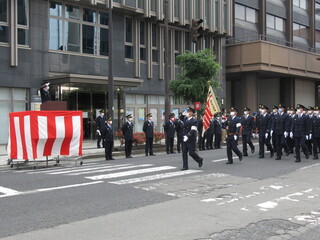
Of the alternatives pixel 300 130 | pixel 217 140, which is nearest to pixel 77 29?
pixel 217 140

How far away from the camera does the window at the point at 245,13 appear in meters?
37.7

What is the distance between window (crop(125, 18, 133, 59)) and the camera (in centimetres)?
2855

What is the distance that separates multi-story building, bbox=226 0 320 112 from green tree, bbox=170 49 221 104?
12877mm

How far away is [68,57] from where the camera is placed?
2486 cm

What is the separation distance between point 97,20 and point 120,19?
187cm

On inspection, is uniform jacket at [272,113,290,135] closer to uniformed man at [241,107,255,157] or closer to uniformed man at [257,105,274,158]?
uniformed man at [257,105,274,158]

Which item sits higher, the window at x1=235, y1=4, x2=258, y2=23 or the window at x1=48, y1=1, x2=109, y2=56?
the window at x1=235, y1=4, x2=258, y2=23

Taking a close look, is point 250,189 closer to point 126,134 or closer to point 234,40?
point 126,134

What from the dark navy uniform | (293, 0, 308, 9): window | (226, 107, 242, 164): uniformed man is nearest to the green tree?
the dark navy uniform

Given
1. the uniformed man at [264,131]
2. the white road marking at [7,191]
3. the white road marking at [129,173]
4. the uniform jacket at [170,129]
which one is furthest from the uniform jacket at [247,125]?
the white road marking at [7,191]

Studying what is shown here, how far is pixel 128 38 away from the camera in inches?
1129

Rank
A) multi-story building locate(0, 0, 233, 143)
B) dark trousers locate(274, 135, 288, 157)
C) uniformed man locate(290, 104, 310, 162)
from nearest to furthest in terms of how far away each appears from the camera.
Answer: uniformed man locate(290, 104, 310, 162), dark trousers locate(274, 135, 288, 157), multi-story building locate(0, 0, 233, 143)

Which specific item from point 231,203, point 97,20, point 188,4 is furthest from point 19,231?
point 188,4

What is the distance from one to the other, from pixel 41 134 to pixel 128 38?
659 inches
